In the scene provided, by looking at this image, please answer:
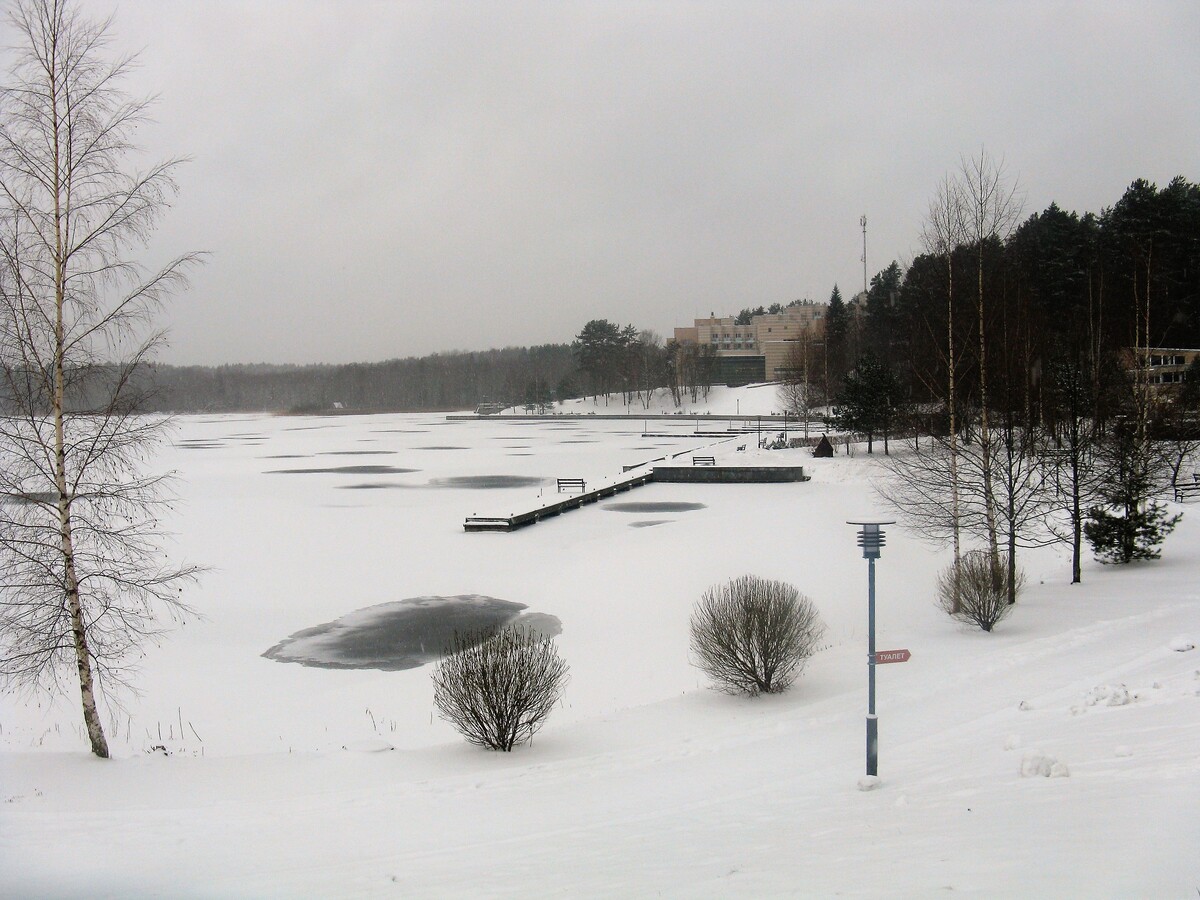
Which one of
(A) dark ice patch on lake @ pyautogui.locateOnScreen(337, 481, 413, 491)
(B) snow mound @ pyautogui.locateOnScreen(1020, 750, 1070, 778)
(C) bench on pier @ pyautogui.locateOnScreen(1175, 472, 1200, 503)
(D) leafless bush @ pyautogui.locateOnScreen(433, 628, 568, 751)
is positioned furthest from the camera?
(A) dark ice patch on lake @ pyautogui.locateOnScreen(337, 481, 413, 491)

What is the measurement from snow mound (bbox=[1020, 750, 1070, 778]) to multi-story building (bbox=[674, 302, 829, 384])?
5191 inches

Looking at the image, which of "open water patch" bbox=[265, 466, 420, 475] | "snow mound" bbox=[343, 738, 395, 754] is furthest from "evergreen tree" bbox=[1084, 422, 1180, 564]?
"open water patch" bbox=[265, 466, 420, 475]

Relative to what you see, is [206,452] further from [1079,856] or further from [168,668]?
[1079,856]

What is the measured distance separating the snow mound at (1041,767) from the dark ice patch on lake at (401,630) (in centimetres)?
927

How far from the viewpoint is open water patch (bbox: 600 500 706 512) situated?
3441cm

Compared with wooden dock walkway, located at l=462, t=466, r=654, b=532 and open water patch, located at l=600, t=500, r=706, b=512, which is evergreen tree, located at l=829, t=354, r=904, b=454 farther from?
open water patch, located at l=600, t=500, r=706, b=512

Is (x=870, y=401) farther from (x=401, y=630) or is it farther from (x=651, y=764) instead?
(x=651, y=764)

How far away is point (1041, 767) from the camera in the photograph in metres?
7.04

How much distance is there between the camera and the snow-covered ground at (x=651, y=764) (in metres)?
5.92

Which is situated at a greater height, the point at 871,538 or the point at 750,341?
the point at 750,341

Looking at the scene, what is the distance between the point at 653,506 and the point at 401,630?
63.6ft

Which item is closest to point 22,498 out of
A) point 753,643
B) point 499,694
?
point 499,694

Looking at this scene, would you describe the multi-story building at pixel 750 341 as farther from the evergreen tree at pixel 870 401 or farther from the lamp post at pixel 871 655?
the lamp post at pixel 871 655

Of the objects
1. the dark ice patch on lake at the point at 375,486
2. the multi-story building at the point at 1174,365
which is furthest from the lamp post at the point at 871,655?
the multi-story building at the point at 1174,365
